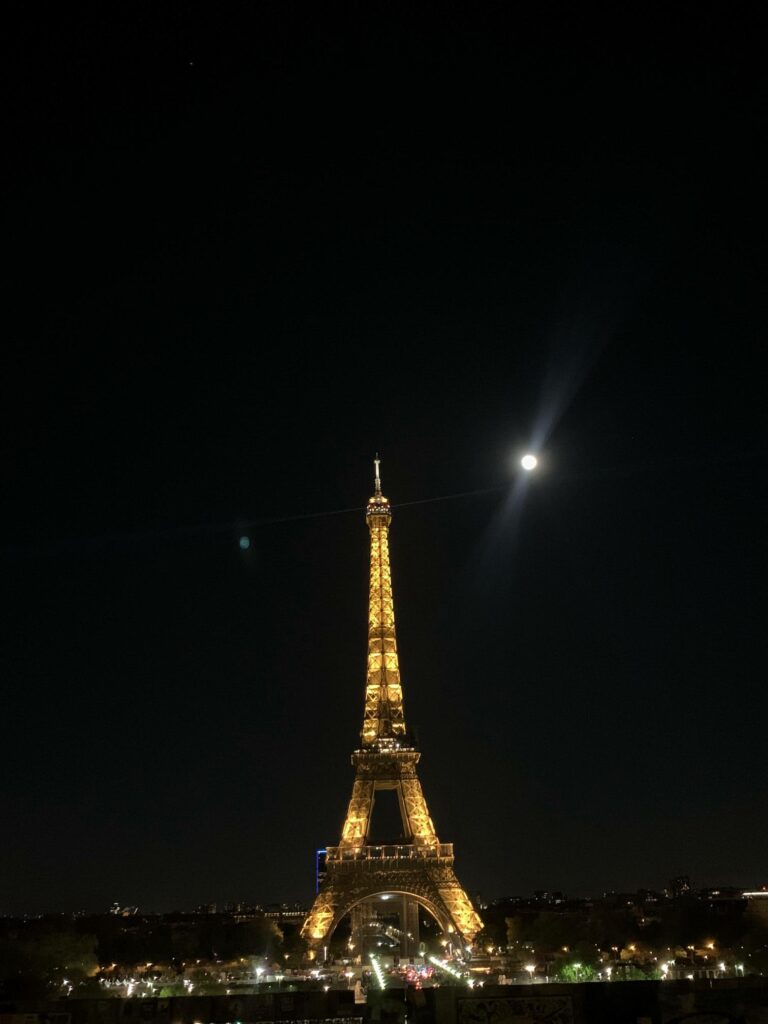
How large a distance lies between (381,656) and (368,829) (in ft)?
40.1

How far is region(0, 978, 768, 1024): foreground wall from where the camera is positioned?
1359 centimetres

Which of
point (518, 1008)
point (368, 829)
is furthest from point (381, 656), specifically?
point (518, 1008)

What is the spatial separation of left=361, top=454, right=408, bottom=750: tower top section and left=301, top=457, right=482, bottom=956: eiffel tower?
0.07 metres

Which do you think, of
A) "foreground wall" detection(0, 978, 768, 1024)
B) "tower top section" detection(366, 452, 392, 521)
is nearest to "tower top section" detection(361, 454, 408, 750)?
"tower top section" detection(366, 452, 392, 521)

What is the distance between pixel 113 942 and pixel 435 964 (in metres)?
35.4

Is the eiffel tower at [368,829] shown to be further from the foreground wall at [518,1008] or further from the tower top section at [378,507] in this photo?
the foreground wall at [518,1008]

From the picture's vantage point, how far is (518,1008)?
537 inches

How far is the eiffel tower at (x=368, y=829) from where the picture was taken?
5966 centimetres

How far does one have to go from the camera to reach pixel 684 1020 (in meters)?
13.5

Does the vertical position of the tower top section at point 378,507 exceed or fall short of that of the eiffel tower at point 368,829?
it exceeds it

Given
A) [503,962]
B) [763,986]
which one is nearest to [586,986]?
[763,986]

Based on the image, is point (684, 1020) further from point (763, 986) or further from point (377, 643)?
point (377, 643)

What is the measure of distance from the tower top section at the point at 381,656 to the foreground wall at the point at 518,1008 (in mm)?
50658

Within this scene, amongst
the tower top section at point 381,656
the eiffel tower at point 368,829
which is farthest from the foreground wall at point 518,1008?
the tower top section at point 381,656
